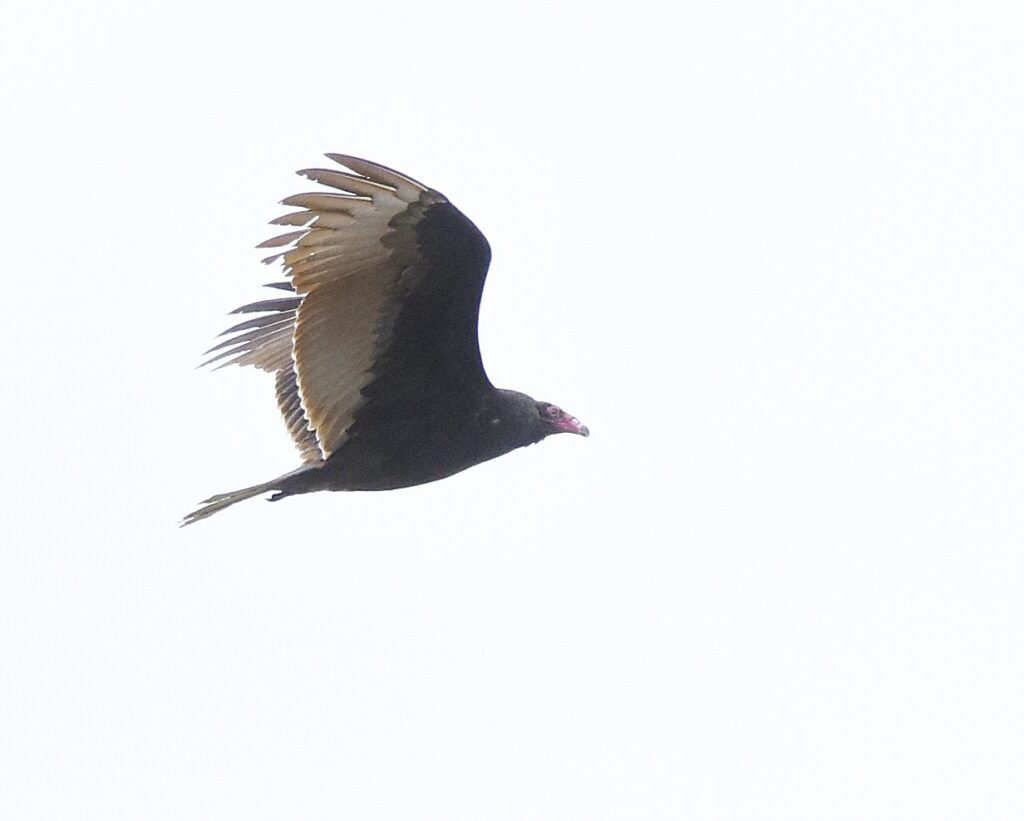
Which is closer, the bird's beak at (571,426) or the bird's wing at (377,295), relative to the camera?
the bird's wing at (377,295)

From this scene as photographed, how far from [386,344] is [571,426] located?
1.73 metres

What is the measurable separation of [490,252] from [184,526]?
2226 mm

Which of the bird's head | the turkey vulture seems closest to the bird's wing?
the turkey vulture

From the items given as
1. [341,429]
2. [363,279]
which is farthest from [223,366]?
[363,279]

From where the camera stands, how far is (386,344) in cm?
1084

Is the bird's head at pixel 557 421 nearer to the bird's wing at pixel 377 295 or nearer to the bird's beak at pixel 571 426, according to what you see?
the bird's beak at pixel 571 426

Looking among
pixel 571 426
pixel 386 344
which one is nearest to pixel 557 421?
pixel 571 426

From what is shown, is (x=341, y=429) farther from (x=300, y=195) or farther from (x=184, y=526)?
(x=300, y=195)

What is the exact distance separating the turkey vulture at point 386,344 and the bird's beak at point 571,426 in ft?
0.04

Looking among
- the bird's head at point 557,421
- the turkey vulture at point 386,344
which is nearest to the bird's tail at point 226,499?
the turkey vulture at point 386,344

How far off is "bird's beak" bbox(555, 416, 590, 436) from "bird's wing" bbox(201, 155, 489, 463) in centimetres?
96

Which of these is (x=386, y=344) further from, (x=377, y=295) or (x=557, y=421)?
(x=557, y=421)

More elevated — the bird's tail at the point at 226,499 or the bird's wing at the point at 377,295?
the bird's wing at the point at 377,295

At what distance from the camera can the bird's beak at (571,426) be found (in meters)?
12.1
